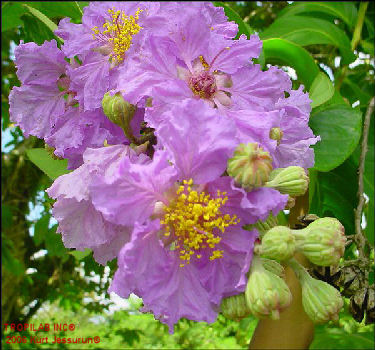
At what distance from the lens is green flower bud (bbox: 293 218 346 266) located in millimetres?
562

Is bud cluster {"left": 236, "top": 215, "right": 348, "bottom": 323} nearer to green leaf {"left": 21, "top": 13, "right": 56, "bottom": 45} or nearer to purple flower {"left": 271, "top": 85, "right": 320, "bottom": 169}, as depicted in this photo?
purple flower {"left": 271, "top": 85, "right": 320, "bottom": 169}

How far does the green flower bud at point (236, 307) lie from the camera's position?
575 mm

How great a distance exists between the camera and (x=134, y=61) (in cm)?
65

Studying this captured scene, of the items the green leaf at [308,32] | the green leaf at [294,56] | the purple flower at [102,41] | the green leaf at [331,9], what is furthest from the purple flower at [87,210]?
the green leaf at [331,9]

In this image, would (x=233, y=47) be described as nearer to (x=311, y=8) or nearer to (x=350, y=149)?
(x=350, y=149)

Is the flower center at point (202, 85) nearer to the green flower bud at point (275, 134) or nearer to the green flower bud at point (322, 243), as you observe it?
the green flower bud at point (275, 134)

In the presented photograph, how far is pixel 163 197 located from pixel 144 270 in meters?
0.09

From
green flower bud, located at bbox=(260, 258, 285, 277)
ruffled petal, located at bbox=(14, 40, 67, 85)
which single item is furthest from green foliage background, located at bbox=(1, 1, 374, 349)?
green flower bud, located at bbox=(260, 258, 285, 277)

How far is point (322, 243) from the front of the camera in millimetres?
562

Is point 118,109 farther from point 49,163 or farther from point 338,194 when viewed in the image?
point 338,194

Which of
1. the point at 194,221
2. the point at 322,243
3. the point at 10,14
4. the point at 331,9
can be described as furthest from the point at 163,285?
the point at 331,9

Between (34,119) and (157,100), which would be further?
(34,119)

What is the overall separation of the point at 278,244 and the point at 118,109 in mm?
250

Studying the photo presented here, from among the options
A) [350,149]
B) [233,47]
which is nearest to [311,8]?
[350,149]
